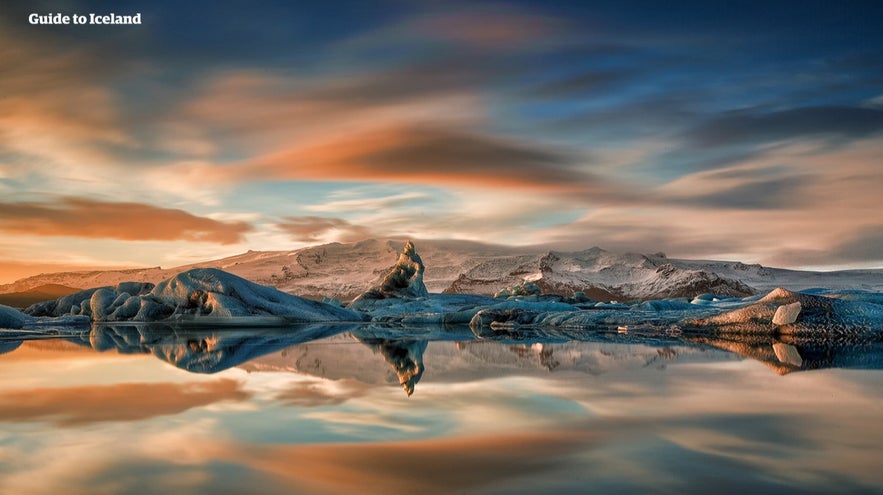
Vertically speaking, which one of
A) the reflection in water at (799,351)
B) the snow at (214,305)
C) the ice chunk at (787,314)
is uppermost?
the snow at (214,305)

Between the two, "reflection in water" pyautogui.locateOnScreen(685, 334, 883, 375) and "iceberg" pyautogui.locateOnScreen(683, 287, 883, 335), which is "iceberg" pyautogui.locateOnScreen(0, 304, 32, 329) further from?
"iceberg" pyautogui.locateOnScreen(683, 287, 883, 335)

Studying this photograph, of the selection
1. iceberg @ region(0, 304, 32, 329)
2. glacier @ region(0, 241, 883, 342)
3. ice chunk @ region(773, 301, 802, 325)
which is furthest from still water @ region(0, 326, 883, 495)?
iceberg @ region(0, 304, 32, 329)

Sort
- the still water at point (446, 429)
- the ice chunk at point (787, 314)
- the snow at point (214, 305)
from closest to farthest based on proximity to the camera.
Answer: the still water at point (446, 429), the ice chunk at point (787, 314), the snow at point (214, 305)

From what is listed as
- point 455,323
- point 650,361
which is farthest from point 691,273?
point 650,361

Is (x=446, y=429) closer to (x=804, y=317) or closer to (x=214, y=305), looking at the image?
(x=804, y=317)

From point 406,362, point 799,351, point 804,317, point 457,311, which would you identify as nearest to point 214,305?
point 457,311

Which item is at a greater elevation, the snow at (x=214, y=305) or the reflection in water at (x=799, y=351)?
the snow at (x=214, y=305)

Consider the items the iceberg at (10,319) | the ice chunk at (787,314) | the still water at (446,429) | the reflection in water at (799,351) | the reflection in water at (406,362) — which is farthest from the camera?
the iceberg at (10,319)

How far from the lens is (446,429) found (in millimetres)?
3818

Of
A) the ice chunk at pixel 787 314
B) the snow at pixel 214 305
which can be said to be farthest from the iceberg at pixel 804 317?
the snow at pixel 214 305

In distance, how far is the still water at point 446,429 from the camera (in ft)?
9.17

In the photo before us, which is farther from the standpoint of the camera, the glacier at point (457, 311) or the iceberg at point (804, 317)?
the glacier at point (457, 311)

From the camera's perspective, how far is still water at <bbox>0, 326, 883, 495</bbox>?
2.79m

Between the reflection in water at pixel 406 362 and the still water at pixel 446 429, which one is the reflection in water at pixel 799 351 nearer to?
the still water at pixel 446 429
